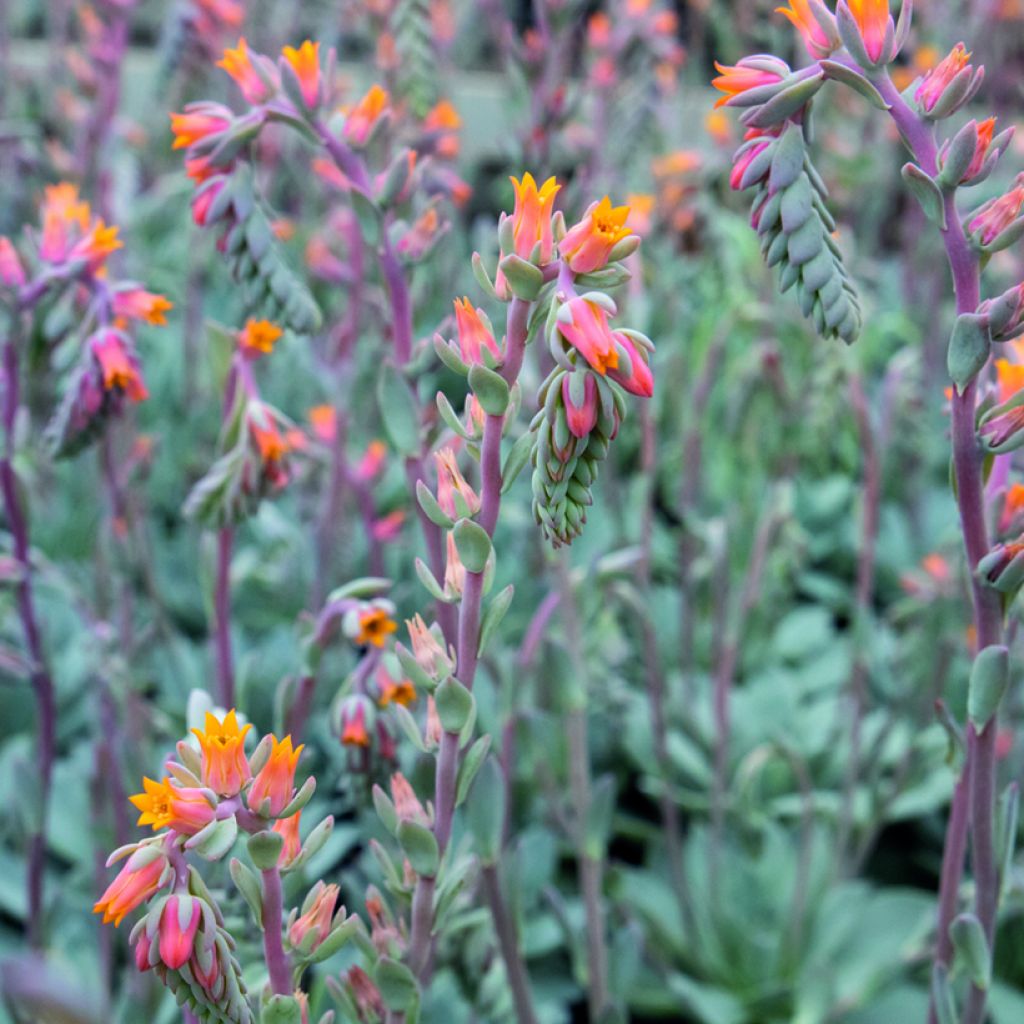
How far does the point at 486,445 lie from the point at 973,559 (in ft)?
1.05

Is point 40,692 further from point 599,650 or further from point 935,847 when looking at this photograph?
point 935,847

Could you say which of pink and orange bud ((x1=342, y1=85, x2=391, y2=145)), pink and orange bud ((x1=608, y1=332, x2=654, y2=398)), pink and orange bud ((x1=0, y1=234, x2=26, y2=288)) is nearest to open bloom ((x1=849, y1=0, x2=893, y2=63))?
pink and orange bud ((x1=608, y1=332, x2=654, y2=398))

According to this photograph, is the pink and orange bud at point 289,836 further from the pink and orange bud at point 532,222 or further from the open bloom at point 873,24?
the open bloom at point 873,24

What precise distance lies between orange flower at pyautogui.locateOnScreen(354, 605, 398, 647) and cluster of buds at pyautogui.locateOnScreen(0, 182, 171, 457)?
0.85 ft

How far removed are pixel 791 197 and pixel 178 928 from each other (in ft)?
1.59

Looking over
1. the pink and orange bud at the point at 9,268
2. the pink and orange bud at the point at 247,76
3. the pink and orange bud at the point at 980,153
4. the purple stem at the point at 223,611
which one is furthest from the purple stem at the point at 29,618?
the pink and orange bud at the point at 980,153

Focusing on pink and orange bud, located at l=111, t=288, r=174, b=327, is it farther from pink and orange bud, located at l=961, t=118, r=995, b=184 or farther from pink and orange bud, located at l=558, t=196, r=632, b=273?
pink and orange bud, located at l=961, t=118, r=995, b=184

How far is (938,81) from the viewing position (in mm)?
634

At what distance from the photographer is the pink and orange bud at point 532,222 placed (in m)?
0.59

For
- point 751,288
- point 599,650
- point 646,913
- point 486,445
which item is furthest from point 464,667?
point 751,288

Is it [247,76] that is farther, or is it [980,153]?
[247,76]

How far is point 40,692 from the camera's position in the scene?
1.16m

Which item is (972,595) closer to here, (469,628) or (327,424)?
(469,628)

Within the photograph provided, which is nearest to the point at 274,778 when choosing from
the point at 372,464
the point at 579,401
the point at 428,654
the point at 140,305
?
the point at 428,654
